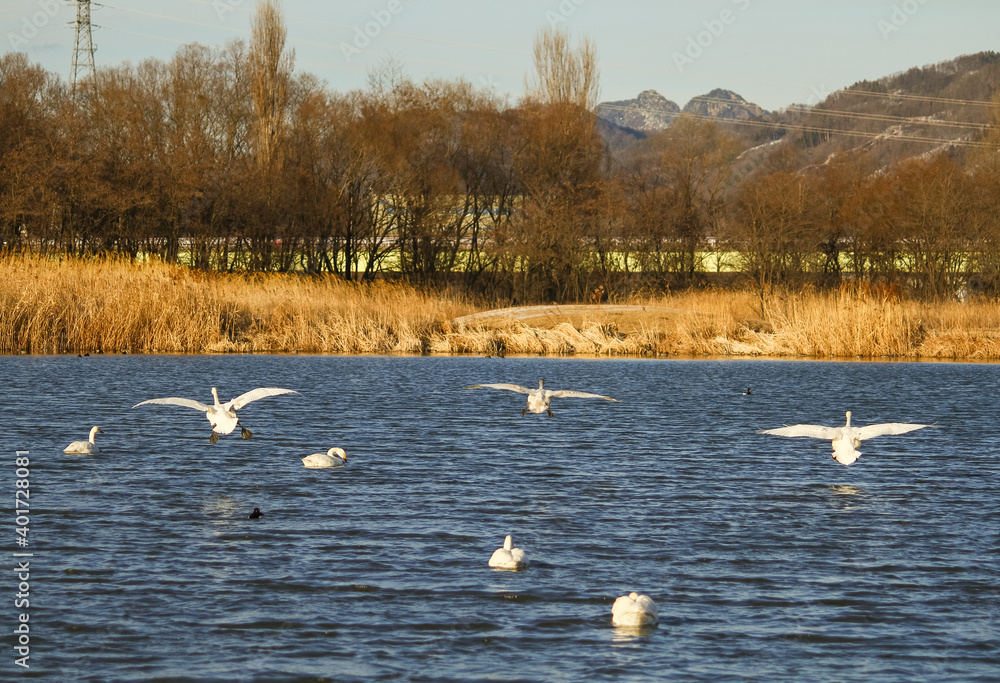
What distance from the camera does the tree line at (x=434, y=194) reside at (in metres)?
45.6

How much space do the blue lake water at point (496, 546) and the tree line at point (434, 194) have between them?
81.2 feet

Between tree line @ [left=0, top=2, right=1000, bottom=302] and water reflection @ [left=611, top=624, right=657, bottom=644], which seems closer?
water reflection @ [left=611, top=624, right=657, bottom=644]

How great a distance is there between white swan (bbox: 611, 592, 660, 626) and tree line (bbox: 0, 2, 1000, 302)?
1426 inches

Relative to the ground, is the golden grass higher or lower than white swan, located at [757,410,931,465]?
higher

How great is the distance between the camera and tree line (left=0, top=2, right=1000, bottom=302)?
45.6m

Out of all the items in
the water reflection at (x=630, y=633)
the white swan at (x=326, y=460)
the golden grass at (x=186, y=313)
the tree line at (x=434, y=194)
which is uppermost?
the tree line at (x=434, y=194)

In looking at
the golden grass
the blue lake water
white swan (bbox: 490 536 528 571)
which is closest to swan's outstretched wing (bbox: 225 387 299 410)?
the blue lake water

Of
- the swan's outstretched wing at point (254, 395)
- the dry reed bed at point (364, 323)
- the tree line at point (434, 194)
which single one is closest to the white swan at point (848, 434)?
the swan's outstretched wing at point (254, 395)

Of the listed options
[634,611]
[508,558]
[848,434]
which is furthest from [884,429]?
[634,611]

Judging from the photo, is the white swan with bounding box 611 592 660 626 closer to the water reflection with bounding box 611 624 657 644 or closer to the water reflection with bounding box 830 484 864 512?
the water reflection with bounding box 611 624 657 644

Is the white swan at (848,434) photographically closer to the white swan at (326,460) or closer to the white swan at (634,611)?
the white swan at (326,460)

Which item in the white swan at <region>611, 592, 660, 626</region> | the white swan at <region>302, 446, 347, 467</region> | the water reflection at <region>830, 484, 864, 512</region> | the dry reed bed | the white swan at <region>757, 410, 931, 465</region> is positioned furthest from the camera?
the dry reed bed

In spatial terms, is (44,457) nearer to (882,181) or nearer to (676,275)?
(676,275)

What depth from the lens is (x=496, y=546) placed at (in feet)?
36.4
